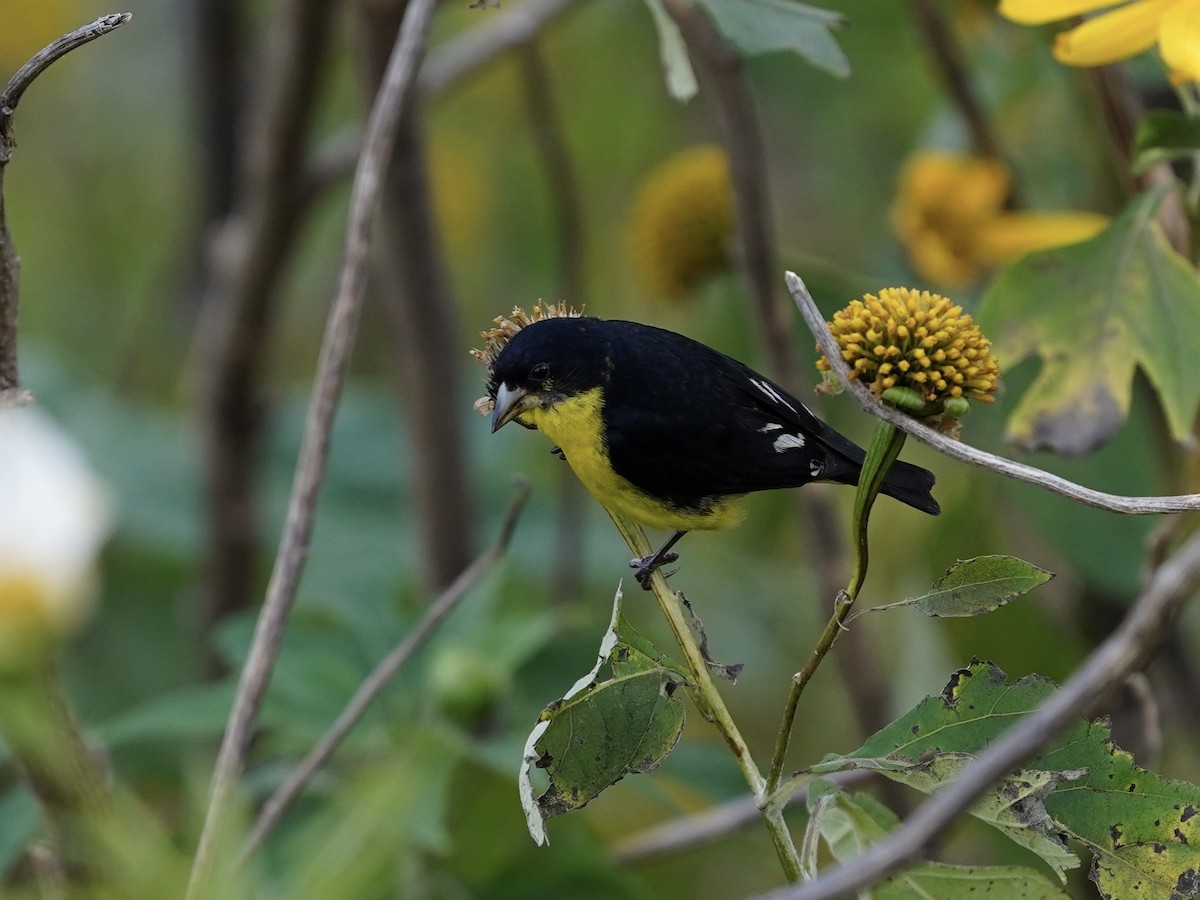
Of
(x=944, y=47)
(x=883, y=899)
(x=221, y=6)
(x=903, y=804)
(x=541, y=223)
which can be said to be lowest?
(x=903, y=804)

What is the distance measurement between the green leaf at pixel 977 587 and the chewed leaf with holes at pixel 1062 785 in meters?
0.04

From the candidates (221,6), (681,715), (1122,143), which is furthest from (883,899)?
(221,6)

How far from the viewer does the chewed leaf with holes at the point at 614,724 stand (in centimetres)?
54

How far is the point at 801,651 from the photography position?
183cm

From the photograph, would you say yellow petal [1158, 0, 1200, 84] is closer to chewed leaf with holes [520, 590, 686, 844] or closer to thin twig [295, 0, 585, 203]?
chewed leaf with holes [520, 590, 686, 844]

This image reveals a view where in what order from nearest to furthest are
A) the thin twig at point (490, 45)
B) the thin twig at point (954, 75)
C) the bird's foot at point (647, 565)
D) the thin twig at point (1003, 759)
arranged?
→ 1. the thin twig at point (1003, 759)
2. the bird's foot at point (647, 565)
3. the thin twig at point (954, 75)
4. the thin twig at point (490, 45)

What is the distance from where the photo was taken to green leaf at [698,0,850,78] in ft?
2.28

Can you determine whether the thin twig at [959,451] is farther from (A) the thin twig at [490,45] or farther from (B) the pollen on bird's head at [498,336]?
(A) the thin twig at [490,45]

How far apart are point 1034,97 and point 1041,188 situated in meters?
0.13

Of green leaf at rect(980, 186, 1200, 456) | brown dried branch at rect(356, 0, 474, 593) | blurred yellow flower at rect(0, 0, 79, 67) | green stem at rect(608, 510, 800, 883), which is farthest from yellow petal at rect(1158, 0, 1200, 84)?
blurred yellow flower at rect(0, 0, 79, 67)

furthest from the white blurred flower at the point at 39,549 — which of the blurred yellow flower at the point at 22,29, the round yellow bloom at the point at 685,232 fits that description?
the blurred yellow flower at the point at 22,29

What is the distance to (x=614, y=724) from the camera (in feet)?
1.79

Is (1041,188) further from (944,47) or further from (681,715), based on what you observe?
(681,715)

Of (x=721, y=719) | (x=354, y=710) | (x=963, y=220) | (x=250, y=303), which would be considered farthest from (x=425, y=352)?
(x=721, y=719)
